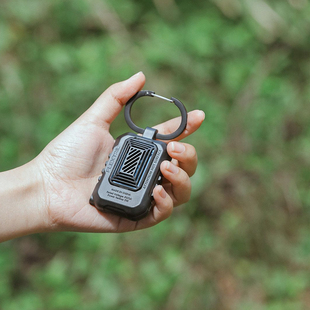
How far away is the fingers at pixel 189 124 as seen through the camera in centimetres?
228

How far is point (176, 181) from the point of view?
2152 mm

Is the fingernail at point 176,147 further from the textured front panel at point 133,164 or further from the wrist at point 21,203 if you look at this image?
the wrist at point 21,203

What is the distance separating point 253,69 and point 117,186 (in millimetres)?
2645

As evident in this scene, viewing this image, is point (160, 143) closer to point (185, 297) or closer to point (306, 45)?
point (185, 297)

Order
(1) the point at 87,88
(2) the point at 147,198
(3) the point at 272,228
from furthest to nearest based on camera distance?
(1) the point at 87,88 → (3) the point at 272,228 → (2) the point at 147,198

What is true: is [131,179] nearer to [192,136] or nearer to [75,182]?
[75,182]

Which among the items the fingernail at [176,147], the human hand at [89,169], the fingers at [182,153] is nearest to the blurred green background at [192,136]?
the human hand at [89,169]

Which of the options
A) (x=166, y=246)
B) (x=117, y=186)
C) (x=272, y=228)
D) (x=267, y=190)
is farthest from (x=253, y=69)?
(x=117, y=186)

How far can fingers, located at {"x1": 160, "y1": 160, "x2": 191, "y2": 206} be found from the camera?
2.09 meters

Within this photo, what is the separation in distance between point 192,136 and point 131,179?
1710mm

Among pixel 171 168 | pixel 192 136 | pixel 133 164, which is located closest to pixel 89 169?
pixel 133 164

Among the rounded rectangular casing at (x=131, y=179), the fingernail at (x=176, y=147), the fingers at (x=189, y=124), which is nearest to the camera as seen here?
the rounded rectangular casing at (x=131, y=179)

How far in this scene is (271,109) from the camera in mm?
3910

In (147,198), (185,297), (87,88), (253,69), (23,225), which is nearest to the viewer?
(147,198)
